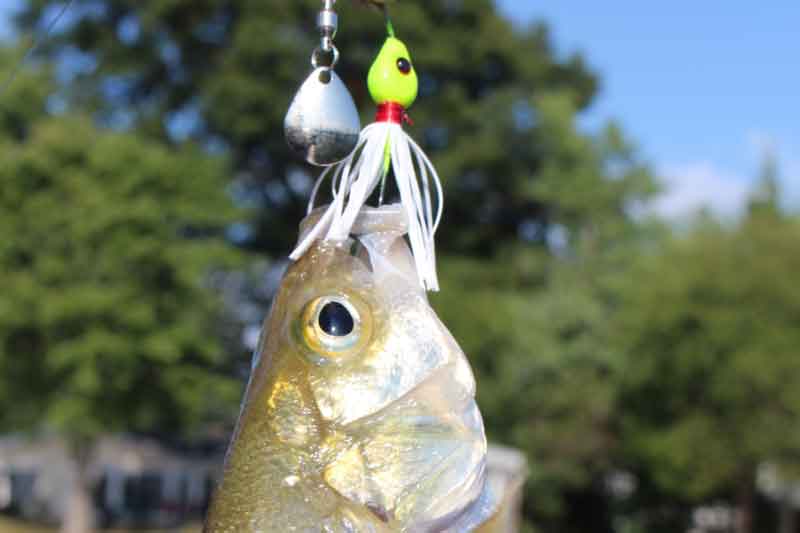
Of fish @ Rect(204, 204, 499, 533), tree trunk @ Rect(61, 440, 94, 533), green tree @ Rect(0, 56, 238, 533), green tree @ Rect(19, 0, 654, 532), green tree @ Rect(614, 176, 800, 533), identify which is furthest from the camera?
green tree @ Rect(19, 0, 654, 532)

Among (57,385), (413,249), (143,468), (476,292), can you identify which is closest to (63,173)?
(57,385)

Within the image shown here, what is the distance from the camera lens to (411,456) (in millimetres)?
1373

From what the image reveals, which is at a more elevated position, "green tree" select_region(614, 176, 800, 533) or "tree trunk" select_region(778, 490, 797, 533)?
"green tree" select_region(614, 176, 800, 533)

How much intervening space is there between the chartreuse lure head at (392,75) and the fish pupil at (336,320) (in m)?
0.41

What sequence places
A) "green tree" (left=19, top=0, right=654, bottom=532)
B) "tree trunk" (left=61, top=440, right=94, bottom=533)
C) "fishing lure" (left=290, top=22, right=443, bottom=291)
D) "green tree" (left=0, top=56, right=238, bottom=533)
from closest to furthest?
"fishing lure" (left=290, top=22, right=443, bottom=291) < "green tree" (left=0, top=56, right=238, bottom=533) < "tree trunk" (left=61, top=440, right=94, bottom=533) < "green tree" (left=19, top=0, right=654, bottom=532)

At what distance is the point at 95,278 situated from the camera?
1739 cm

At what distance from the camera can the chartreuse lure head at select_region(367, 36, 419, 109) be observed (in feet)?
5.50

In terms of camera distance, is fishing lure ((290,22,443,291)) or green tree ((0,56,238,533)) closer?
fishing lure ((290,22,443,291))

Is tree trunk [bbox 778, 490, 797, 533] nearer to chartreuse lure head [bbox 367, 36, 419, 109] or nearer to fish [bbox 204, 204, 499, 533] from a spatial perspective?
chartreuse lure head [bbox 367, 36, 419, 109]

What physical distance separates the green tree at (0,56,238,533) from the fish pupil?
16014mm

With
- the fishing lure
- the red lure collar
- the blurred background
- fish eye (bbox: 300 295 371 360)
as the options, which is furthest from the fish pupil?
the blurred background

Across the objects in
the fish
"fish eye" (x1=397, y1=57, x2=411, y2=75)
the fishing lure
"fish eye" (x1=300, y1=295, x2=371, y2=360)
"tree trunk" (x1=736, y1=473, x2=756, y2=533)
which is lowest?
"tree trunk" (x1=736, y1=473, x2=756, y2=533)

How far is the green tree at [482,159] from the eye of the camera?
19.8m

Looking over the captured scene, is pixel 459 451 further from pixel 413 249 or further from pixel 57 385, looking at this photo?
pixel 57 385
